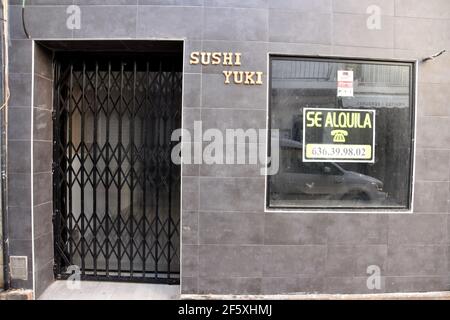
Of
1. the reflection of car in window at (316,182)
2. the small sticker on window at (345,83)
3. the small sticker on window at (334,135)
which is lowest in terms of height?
the reflection of car in window at (316,182)

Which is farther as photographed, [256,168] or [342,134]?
[342,134]

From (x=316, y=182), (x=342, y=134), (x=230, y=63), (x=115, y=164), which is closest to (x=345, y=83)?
(x=342, y=134)

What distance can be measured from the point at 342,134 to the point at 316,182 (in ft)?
2.45

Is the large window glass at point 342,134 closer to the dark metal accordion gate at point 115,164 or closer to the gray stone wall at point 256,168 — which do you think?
the gray stone wall at point 256,168

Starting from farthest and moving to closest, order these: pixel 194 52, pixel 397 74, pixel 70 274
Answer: pixel 70 274, pixel 397 74, pixel 194 52

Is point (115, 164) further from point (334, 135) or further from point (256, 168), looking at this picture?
point (334, 135)

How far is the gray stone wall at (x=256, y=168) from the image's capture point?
14.0ft

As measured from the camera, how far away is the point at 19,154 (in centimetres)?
431

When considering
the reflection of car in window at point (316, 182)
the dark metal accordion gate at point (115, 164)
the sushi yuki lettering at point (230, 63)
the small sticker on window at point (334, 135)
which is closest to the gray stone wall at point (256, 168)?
the sushi yuki lettering at point (230, 63)

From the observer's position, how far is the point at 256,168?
439cm

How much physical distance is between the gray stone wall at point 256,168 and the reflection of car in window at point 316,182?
0.28m

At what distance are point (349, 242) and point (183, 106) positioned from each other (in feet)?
9.39

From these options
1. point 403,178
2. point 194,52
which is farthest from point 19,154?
point 403,178

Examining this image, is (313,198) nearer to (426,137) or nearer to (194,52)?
(426,137)
